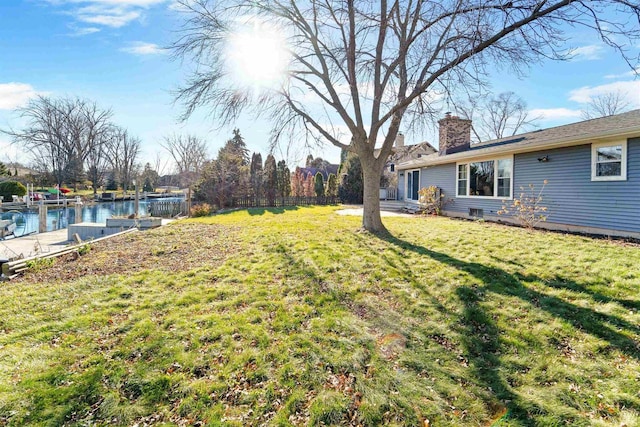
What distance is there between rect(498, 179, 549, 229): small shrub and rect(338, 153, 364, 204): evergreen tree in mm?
12306

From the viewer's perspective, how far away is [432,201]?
13.5 metres

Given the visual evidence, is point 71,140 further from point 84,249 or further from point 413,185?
point 413,185

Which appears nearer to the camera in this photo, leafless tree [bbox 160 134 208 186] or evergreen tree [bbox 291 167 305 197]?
evergreen tree [bbox 291 167 305 197]

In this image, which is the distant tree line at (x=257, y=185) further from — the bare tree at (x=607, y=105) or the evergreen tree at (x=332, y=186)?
the bare tree at (x=607, y=105)

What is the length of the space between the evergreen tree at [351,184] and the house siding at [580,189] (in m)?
11.5

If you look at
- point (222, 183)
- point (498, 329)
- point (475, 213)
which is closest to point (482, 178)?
point (475, 213)

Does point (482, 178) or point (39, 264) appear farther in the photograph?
point (482, 178)

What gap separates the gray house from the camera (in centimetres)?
741

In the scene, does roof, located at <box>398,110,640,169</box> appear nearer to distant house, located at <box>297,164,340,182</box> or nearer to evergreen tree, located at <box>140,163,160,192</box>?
distant house, located at <box>297,164,340,182</box>

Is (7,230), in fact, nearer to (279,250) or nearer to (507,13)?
(279,250)

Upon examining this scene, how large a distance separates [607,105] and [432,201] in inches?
919

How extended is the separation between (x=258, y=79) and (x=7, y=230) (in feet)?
39.6

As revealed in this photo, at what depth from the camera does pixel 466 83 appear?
7.65 metres

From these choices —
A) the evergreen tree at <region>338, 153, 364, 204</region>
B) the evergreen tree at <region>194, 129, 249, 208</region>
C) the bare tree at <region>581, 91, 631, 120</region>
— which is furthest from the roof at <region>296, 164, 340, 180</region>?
→ the bare tree at <region>581, 91, 631, 120</region>
